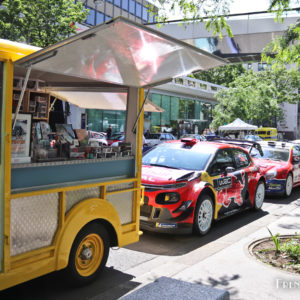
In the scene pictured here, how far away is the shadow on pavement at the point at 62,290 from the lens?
167 inches

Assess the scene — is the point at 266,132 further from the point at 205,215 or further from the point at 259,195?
the point at 205,215

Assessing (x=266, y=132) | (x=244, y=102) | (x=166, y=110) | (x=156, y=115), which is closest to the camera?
(x=244, y=102)

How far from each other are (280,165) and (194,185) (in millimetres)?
5582

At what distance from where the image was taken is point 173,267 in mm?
5281

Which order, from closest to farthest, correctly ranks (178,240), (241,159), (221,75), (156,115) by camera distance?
(178,240), (241,159), (156,115), (221,75)

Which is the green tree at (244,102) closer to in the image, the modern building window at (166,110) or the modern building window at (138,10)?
the modern building window at (166,110)

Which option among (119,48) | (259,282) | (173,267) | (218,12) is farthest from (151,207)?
(218,12)

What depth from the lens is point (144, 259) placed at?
567cm

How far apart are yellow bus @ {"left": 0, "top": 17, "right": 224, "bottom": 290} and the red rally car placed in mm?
1280

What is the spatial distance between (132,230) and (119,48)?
238 centimetres

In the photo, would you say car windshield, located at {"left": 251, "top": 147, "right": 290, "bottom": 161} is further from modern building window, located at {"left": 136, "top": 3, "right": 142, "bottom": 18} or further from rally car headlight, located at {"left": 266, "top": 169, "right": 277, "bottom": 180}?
modern building window, located at {"left": 136, "top": 3, "right": 142, "bottom": 18}

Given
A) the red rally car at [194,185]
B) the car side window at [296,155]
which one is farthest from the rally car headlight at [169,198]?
the car side window at [296,155]

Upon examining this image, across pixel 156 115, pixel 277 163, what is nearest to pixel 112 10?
pixel 156 115

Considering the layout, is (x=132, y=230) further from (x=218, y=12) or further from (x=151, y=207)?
(x=218, y=12)
